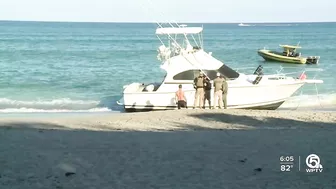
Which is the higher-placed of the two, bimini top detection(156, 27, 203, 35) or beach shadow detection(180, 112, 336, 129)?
bimini top detection(156, 27, 203, 35)

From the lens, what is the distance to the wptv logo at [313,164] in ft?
26.9

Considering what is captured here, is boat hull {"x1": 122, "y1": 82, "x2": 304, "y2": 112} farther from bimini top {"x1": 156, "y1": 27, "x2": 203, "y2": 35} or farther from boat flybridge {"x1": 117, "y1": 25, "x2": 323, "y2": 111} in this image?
bimini top {"x1": 156, "y1": 27, "x2": 203, "y2": 35}

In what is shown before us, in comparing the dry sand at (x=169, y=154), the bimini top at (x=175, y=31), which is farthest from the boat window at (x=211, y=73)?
the dry sand at (x=169, y=154)

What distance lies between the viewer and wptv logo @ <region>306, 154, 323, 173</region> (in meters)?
8.20

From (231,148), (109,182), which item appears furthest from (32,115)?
(109,182)

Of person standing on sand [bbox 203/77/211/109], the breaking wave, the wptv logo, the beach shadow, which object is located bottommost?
the wptv logo

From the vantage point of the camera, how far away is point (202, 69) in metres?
19.2

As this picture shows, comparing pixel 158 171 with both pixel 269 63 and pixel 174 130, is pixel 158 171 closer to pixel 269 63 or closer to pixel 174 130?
pixel 174 130

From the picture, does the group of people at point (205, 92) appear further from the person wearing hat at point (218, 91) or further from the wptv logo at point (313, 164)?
the wptv logo at point (313, 164)

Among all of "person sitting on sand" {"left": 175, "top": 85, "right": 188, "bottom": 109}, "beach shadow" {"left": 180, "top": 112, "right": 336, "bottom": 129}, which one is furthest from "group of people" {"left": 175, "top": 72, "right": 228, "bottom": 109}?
"beach shadow" {"left": 180, "top": 112, "right": 336, "bottom": 129}

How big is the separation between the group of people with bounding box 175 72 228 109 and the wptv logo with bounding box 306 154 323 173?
886 cm

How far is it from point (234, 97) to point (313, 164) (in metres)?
10.5

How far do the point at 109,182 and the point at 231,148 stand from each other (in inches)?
127

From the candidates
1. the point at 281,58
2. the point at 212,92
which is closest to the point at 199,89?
the point at 212,92
